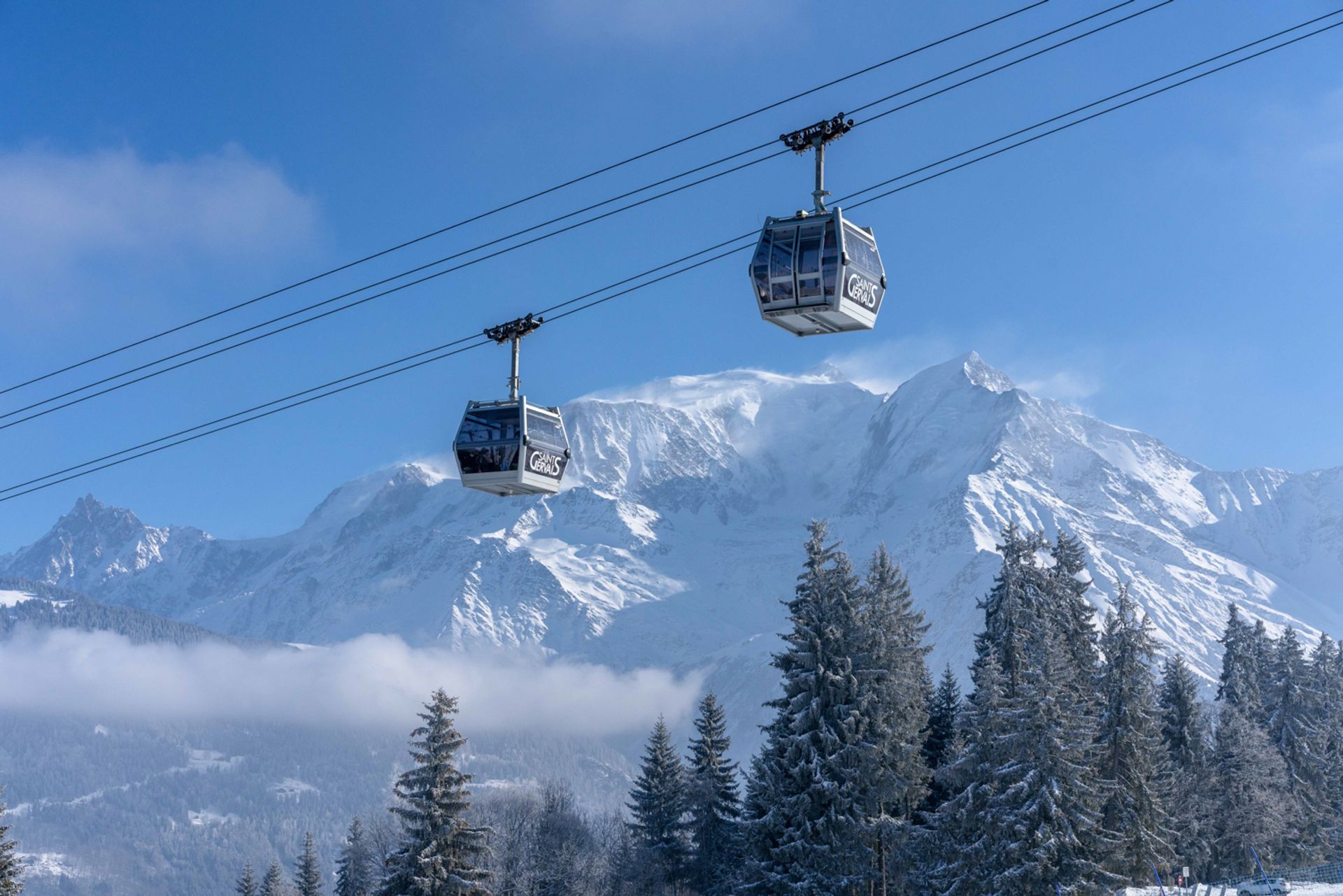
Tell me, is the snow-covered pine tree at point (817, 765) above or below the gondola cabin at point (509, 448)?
below

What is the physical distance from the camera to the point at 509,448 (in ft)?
105

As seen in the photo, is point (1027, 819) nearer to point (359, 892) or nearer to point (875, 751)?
point (875, 751)

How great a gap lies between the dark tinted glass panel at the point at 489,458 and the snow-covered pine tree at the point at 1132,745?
33.0 m

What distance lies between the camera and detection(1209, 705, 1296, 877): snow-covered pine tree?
242ft

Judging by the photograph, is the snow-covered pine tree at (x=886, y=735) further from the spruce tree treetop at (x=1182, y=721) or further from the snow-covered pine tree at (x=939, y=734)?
the spruce tree treetop at (x=1182, y=721)

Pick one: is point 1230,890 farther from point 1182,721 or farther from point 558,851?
point 558,851

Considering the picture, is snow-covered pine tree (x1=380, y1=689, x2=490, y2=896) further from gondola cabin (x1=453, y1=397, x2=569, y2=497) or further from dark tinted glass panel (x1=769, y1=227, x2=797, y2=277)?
dark tinted glass panel (x1=769, y1=227, x2=797, y2=277)

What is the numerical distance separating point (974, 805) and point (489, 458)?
83.7 ft

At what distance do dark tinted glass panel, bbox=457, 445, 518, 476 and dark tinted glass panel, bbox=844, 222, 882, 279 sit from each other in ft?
30.4

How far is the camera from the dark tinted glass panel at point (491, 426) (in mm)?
32125

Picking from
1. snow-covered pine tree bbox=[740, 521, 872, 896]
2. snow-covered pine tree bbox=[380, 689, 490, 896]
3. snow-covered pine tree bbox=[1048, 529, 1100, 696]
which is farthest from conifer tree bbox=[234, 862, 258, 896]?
snow-covered pine tree bbox=[1048, 529, 1100, 696]

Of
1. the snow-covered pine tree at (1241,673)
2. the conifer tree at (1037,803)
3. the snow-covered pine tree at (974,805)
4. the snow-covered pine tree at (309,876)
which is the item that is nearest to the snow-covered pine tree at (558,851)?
the snow-covered pine tree at (309,876)

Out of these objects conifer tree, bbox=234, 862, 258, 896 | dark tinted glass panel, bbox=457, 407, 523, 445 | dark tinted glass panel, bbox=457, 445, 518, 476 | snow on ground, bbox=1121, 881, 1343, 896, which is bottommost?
snow on ground, bbox=1121, 881, 1343, 896

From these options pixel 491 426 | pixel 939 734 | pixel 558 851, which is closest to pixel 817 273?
pixel 491 426
